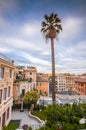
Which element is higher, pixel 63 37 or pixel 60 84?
pixel 63 37

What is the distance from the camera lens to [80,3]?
53.3 ft

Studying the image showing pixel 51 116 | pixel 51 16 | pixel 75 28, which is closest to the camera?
pixel 51 116

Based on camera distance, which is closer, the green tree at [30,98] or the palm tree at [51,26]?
the palm tree at [51,26]

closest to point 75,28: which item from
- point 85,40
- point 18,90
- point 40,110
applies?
point 85,40

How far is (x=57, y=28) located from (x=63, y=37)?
9.71ft

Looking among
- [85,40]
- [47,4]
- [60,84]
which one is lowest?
[60,84]

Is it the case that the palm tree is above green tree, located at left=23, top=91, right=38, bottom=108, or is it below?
above

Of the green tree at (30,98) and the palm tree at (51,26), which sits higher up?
the palm tree at (51,26)

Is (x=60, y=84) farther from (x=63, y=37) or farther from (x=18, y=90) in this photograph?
(x=63, y=37)

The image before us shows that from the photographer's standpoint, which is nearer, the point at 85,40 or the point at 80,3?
the point at 80,3

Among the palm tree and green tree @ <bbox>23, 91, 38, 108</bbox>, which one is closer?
the palm tree

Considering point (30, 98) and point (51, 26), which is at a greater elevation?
point (51, 26)

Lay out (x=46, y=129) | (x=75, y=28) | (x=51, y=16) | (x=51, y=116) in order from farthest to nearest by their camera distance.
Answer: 1. (x=51, y=16)
2. (x=75, y=28)
3. (x=51, y=116)
4. (x=46, y=129)

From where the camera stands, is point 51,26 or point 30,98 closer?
point 51,26
